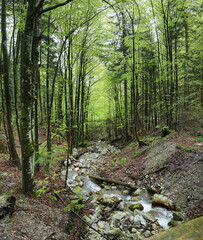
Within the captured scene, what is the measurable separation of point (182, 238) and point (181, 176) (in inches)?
162

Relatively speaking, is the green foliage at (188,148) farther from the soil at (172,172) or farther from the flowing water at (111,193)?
the flowing water at (111,193)

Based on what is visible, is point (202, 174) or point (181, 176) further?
point (181, 176)

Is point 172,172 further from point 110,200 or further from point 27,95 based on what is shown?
point 27,95

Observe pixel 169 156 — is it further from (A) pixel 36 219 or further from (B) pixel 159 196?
(A) pixel 36 219

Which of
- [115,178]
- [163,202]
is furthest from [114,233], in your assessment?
[115,178]

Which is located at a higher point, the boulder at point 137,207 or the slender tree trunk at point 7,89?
the slender tree trunk at point 7,89

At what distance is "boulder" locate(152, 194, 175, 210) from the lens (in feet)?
15.8

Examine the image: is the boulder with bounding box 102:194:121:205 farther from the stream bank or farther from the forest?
the forest

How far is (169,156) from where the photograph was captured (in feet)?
23.5

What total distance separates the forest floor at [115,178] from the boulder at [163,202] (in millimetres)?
233

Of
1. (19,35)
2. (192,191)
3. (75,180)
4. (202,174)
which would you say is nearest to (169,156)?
(202,174)

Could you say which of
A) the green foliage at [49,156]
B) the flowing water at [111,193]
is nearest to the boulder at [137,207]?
the flowing water at [111,193]

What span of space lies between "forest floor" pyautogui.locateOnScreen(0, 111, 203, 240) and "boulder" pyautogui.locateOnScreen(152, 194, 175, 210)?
0.77 ft

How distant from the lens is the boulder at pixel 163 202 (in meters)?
4.81
